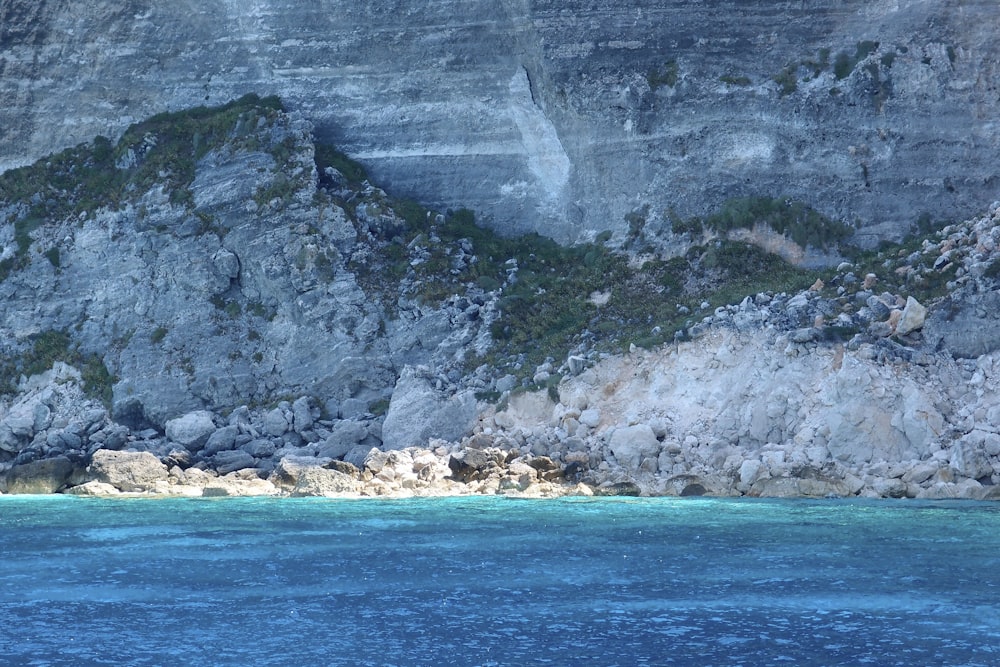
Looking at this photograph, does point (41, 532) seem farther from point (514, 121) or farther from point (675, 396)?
point (514, 121)

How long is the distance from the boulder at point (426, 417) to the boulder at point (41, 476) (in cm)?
728

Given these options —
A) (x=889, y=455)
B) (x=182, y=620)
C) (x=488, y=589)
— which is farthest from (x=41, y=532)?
(x=889, y=455)

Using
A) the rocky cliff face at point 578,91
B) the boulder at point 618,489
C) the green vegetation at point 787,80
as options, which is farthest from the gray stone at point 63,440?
the green vegetation at point 787,80

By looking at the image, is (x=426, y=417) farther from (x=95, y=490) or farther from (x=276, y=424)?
(x=95, y=490)

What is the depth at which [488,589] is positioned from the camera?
19094 mm

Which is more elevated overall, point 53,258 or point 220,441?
point 53,258

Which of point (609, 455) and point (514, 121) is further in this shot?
point (514, 121)

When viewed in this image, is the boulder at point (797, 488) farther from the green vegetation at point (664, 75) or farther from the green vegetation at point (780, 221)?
the green vegetation at point (664, 75)

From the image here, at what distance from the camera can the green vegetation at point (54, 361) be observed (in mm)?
36500

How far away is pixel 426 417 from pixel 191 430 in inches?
231

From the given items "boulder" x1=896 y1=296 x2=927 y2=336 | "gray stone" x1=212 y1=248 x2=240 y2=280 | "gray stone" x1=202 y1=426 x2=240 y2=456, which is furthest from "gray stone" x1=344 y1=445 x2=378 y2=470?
"boulder" x1=896 y1=296 x2=927 y2=336

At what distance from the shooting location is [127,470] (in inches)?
1235

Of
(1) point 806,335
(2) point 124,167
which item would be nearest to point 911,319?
(1) point 806,335

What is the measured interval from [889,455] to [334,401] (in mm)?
13876
